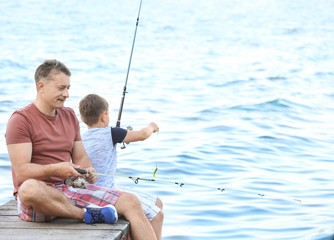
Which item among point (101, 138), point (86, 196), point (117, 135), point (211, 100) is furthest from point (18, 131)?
point (211, 100)

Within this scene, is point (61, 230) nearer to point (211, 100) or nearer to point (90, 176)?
point (90, 176)

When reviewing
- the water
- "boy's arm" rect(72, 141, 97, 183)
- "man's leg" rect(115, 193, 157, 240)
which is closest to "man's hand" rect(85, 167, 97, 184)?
"boy's arm" rect(72, 141, 97, 183)

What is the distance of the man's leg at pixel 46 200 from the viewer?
3506 millimetres

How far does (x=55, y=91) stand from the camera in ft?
12.3

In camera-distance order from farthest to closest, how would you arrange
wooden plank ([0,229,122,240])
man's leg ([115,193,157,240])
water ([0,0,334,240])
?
1. water ([0,0,334,240])
2. man's leg ([115,193,157,240])
3. wooden plank ([0,229,122,240])

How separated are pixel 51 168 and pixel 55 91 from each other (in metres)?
0.47

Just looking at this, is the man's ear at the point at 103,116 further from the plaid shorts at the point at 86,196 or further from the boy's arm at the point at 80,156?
the plaid shorts at the point at 86,196

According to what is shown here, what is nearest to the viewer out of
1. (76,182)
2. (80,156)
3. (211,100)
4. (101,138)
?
(76,182)

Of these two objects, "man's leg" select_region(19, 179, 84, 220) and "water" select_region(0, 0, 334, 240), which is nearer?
"man's leg" select_region(19, 179, 84, 220)

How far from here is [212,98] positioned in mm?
13539

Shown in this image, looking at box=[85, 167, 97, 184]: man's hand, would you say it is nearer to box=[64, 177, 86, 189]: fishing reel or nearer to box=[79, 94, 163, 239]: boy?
box=[64, 177, 86, 189]: fishing reel

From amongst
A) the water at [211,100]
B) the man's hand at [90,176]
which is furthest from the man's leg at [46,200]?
the water at [211,100]

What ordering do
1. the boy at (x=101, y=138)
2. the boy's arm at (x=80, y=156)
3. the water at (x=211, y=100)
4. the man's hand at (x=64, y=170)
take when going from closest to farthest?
the man's hand at (x=64, y=170)
the boy's arm at (x=80, y=156)
the boy at (x=101, y=138)
the water at (x=211, y=100)

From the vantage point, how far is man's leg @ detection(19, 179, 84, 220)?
351 centimetres
